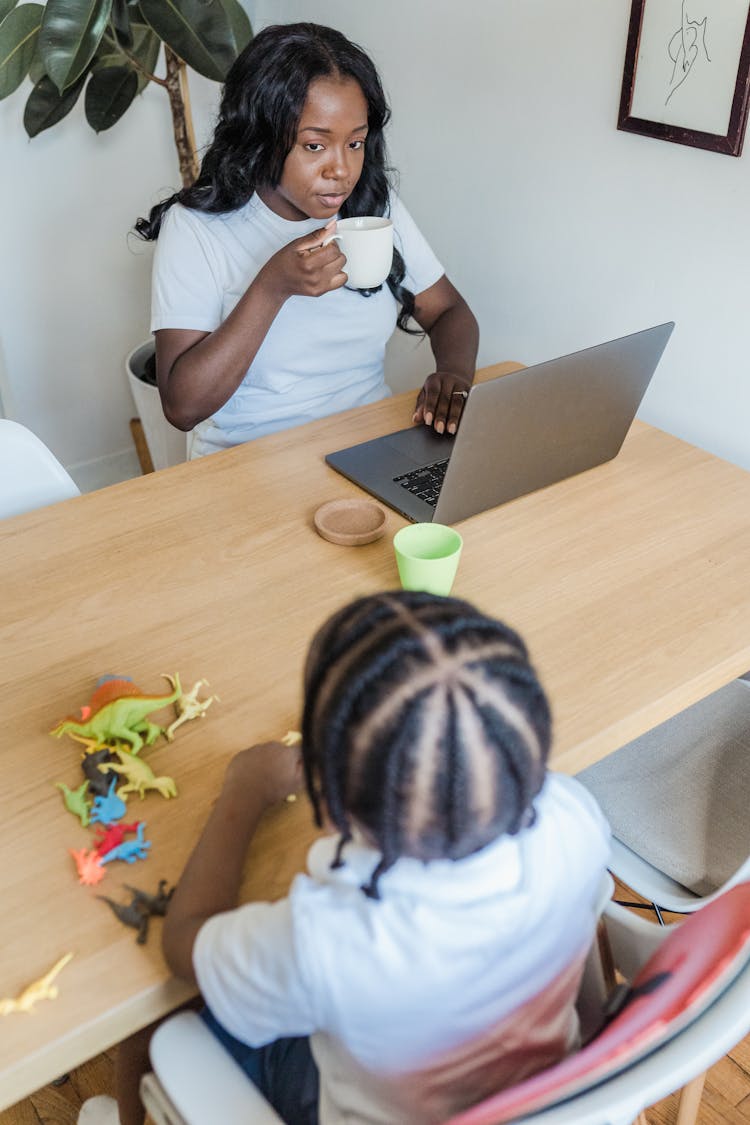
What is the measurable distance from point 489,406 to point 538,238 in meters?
0.91

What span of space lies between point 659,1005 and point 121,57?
2.30m

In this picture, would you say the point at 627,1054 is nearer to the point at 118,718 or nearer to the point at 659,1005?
the point at 659,1005

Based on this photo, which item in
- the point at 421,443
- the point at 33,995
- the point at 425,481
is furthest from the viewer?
the point at 421,443

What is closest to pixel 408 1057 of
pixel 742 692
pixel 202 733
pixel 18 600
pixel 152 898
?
pixel 152 898

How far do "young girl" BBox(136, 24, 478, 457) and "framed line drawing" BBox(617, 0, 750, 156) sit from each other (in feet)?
1.41

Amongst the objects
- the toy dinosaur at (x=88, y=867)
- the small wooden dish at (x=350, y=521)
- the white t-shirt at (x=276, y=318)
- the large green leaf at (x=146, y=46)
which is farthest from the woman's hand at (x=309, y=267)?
the large green leaf at (x=146, y=46)

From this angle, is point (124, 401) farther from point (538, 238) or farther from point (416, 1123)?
point (416, 1123)

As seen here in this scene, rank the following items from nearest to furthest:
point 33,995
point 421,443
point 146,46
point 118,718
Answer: point 33,995 < point 118,718 < point 421,443 < point 146,46

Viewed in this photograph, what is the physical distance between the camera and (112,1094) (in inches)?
53.7

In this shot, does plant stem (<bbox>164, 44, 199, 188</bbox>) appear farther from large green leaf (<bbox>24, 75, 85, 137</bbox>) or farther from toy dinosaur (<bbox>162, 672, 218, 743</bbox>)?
toy dinosaur (<bbox>162, 672, 218, 743</bbox>)

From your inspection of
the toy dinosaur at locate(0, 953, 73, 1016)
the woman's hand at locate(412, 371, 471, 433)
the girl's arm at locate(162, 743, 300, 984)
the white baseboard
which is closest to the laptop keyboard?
the woman's hand at locate(412, 371, 471, 433)

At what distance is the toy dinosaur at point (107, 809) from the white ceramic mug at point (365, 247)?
84cm

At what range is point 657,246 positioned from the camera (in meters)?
1.77

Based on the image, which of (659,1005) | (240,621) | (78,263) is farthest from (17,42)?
(659,1005)
